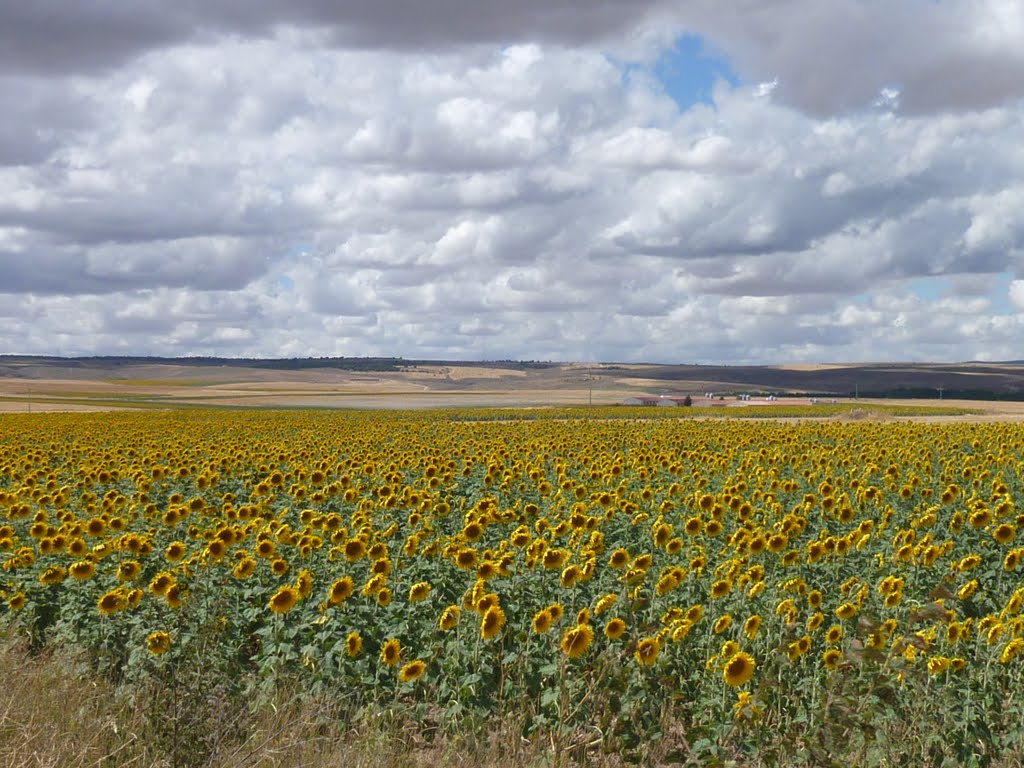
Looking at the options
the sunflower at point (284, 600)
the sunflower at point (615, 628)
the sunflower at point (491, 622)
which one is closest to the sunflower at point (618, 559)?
the sunflower at point (615, 628)

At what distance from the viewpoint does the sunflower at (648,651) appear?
277 inches

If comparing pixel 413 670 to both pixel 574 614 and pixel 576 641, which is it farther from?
pixel 574 614

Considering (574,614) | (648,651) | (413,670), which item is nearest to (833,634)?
(648,651)

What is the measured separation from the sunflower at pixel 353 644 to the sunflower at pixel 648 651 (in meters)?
2.22

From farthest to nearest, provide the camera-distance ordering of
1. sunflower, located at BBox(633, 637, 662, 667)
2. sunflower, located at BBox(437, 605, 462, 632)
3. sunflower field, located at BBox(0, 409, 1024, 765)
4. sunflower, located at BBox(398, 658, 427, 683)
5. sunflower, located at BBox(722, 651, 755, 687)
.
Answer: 1. sunflower, located at BBox(437, 605, 462, 632)
2. sunflower, located at BBox(398, 658, 427, 683)
3. sunflower field, located at BBox(0, 409, 1024, 765)
4. sunflower, located at BBox(633, 637, 662, 667)
5. sunflower, located at BBox(722, 651, 755, 687)

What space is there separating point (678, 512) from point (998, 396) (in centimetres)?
14944

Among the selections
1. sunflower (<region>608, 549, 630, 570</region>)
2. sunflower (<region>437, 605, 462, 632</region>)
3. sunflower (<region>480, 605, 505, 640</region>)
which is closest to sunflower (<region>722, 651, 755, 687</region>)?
sunflower (<region>480, 605, 505, 640</region>)

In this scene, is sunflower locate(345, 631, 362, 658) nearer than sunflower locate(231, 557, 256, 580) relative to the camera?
Yes

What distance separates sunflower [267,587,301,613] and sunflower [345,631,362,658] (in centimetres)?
68

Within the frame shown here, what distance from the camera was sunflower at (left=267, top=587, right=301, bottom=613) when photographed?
8477 millimetres

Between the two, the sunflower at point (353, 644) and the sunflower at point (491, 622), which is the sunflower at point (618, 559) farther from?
the sunflower at point (353, 644)

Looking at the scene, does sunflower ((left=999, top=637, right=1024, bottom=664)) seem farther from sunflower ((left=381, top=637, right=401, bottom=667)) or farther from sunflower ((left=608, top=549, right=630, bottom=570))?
sunflower ((left=381, top=637, right=401, bottom=667))

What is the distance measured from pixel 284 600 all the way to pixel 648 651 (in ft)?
10.0

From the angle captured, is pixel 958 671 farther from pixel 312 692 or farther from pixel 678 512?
pixel 678 512
